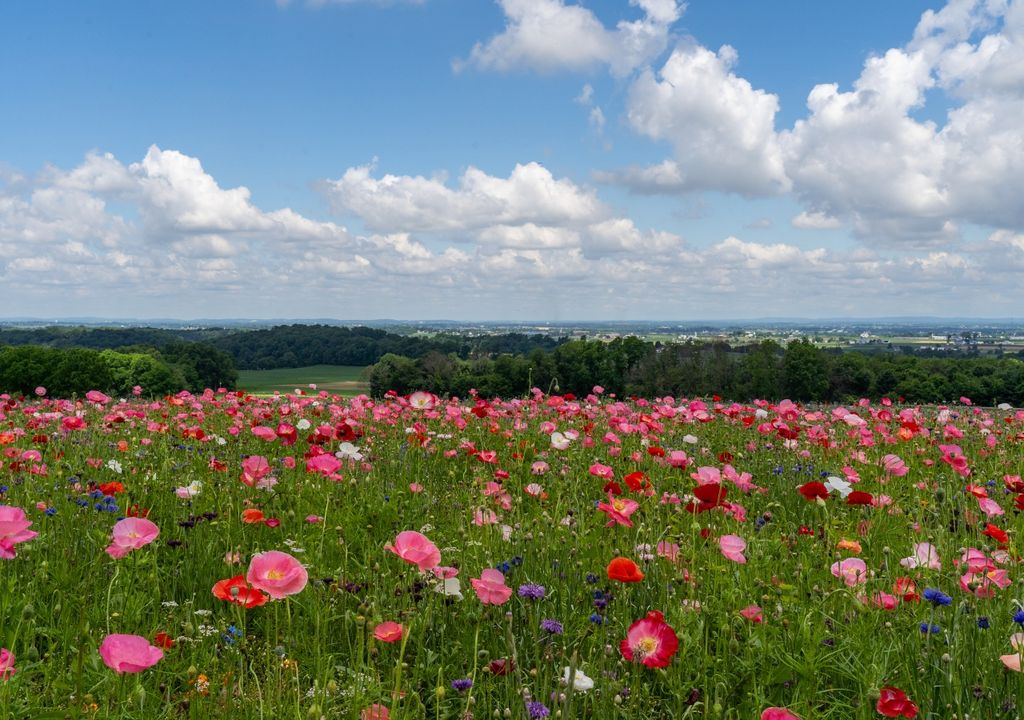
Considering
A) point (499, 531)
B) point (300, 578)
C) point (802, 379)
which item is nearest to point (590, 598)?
point (499, 531)

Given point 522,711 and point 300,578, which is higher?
point 300,578

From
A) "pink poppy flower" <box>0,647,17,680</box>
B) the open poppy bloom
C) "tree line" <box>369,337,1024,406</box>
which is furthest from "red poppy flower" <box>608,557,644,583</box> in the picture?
"tree line" <box>369,337,1024,406</box>

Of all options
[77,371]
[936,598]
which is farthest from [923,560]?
[77,371]

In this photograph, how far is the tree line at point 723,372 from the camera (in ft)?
125

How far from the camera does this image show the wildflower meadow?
234 cm

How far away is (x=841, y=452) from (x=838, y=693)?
4.26 m

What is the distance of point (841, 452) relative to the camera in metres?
6.64

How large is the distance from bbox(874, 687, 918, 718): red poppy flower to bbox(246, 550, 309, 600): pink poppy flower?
1702 mm

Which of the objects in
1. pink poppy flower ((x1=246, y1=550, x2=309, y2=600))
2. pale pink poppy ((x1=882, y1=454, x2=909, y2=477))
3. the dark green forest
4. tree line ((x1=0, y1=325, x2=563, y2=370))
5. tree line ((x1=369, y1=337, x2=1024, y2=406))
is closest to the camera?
pink poppy flower ((x1=246, y1=550, x2=309, y2=600))

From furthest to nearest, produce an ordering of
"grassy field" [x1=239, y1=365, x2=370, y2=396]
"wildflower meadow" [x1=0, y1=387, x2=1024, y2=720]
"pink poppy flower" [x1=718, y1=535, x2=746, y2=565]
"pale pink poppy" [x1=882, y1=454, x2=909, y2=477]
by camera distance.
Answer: "grassy field" [x1=239, y1=365, x2=370, y2=396] < "pale pink poppy" [x1=882, y1=454, x2=909, y2=477] < "pink poppy flower" [x1=718, y1=535, x2=746, y2=565] < "wildflower meadow" [x1=0, y1=387, x2=1024, y2=720]

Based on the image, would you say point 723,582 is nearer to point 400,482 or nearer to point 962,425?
point 400,482

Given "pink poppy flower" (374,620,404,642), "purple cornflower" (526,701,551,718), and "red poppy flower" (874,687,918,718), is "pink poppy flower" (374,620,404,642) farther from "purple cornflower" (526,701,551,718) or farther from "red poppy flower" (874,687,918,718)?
"red poppy flower" (874,687,918,718)

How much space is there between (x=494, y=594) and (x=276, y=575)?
0.72 metres

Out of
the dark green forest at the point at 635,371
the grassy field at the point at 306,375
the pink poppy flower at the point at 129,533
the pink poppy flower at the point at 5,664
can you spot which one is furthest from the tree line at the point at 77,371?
the pink poppy flower at the point at 5,664
